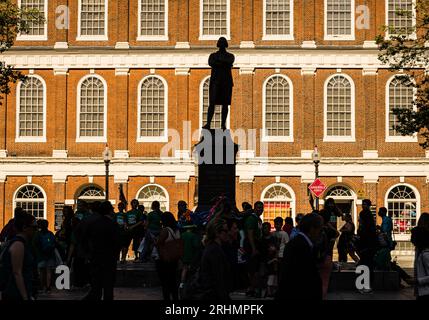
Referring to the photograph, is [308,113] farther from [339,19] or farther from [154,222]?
[154,222]

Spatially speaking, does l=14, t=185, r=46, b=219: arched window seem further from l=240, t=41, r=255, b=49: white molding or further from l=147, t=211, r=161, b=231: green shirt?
l=147, t=211, r=161, b=231: green shirt

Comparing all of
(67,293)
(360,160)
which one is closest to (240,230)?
(67,293)

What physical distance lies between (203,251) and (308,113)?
3472 centimetres

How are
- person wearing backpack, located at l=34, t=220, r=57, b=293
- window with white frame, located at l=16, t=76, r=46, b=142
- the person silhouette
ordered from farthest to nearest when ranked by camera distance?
1. window with white frame, located at l=16, t=76, r=46, b=142
2. the person silhouette
3. person wearing backpack, located at l=34, t=220, r=57, b=293

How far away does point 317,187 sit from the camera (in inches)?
1636

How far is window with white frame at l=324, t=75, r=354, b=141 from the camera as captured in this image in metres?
45.5

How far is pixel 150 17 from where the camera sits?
46.5 meters

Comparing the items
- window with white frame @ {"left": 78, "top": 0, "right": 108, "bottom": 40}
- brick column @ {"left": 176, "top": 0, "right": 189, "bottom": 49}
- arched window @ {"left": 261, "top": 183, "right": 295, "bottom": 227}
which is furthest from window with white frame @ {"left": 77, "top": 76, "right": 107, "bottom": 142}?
arched window @ {"left": 261, "top": 183, "right": 295, "bottom": 227}

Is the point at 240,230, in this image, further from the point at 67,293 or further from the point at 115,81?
the point at 115,81

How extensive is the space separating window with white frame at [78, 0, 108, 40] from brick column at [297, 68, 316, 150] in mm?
9765

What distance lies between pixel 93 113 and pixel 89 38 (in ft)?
11.9

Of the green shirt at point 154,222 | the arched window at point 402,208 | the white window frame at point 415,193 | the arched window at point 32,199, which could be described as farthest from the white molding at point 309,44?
the green shirt at point 154,222

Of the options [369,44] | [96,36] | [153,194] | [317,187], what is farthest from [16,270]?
[369,44]

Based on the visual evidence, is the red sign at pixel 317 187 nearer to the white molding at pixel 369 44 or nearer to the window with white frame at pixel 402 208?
the window with white frame at pixel 402 208
